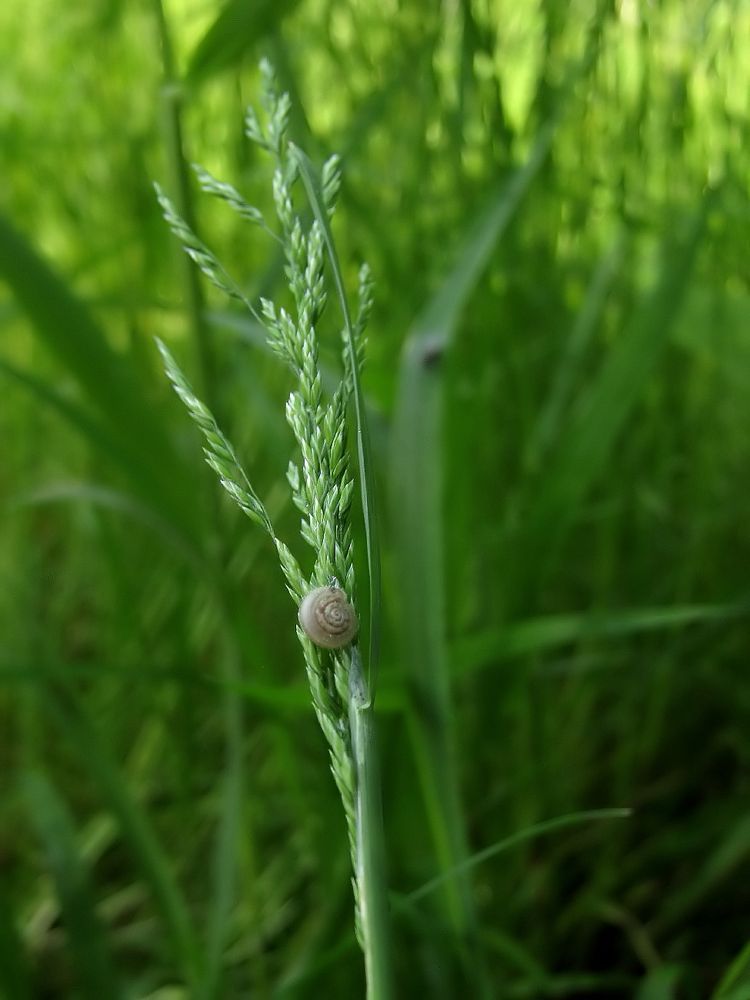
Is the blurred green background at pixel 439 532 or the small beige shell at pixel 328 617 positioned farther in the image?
the blurred green background at pixel 439 532

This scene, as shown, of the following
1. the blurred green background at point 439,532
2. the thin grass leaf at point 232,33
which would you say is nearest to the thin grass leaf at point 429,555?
the blurred green background at point 439,532

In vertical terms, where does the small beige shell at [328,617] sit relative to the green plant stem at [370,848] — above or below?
above

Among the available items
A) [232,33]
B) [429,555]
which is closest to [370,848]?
[429,555]

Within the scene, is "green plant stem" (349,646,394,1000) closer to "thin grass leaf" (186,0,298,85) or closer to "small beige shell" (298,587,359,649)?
"small beige shell" (298,587,359,649)

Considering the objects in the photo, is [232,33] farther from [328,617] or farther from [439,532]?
[328,617]

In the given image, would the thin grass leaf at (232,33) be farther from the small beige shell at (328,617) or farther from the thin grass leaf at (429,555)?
the small beige shell at (328,617)

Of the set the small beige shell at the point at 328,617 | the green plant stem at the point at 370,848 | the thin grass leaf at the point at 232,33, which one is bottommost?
the green plant stem at the point at 370,848
